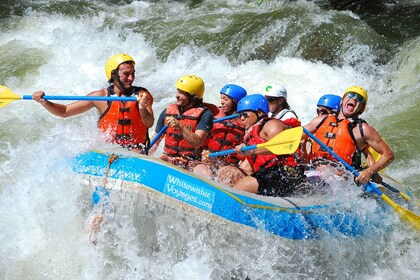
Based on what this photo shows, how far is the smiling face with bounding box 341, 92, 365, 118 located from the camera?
19.4ft

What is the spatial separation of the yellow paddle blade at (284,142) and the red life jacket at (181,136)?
0.79 metres

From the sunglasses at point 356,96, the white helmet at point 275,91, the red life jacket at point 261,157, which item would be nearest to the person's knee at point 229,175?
the red life jacket at point 261,157

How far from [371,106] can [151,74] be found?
11.8ft

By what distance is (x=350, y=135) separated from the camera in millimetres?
5797

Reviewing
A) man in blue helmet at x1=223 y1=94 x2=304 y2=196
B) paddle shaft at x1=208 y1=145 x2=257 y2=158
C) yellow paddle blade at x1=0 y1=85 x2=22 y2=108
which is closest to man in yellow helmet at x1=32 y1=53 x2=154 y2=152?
yellow paddle blade at x1=0 y1=85 x2=22 y2=108

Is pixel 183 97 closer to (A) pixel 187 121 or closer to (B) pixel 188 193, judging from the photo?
(A) pixel 187 121

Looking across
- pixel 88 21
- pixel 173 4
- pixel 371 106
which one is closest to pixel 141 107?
pixel 371 106

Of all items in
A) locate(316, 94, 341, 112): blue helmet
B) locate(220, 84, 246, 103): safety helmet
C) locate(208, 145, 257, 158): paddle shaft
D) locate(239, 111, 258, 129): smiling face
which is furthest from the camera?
locate(316, 94, 341, 112): blue helmet

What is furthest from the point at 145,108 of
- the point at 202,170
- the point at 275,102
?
the point at 275,102

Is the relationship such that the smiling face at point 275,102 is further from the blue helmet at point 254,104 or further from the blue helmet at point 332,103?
the blue helmet at point 254,104

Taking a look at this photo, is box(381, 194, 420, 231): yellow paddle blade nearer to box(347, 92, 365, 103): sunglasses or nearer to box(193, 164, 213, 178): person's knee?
box(347, 92, 365, 103): sunglasses

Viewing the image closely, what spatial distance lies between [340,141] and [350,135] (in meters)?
0.10

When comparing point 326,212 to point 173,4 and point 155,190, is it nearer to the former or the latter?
point 155,190

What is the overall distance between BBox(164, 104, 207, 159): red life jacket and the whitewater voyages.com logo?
3.40 ft
